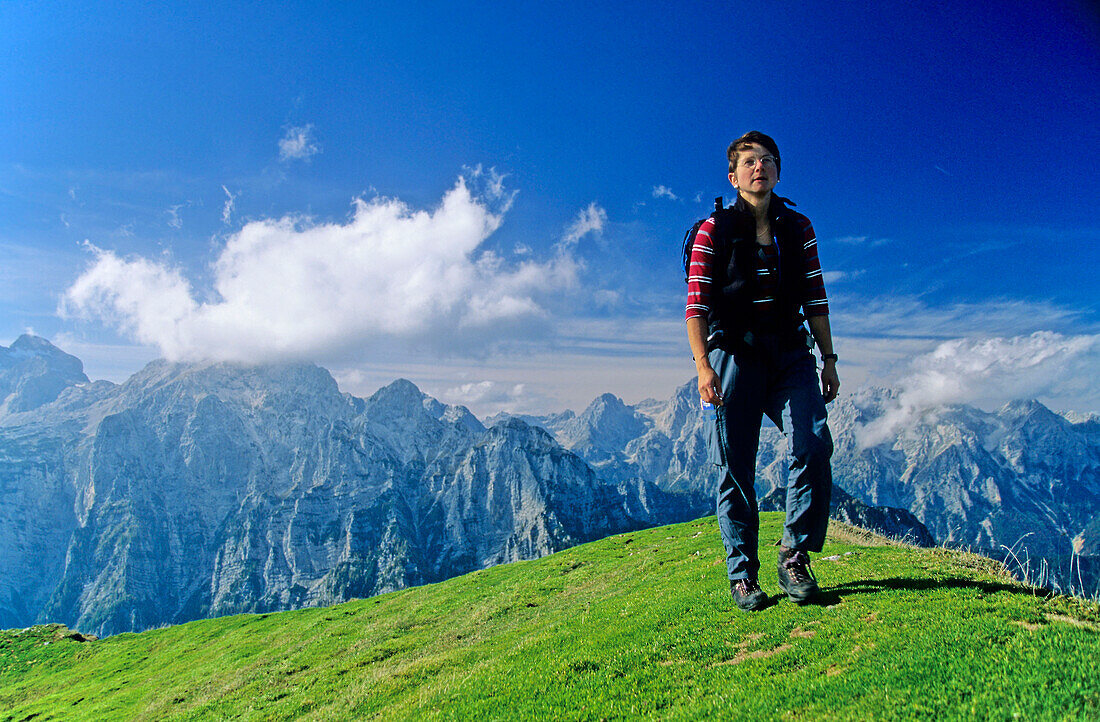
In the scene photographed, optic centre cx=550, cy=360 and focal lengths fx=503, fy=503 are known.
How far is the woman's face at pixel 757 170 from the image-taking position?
8.55 meters

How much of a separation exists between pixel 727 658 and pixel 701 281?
610 centimetres

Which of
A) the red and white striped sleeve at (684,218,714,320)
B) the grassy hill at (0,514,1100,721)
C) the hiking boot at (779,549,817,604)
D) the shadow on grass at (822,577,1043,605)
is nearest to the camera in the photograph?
the grassy hill at (0,514,1100,721)

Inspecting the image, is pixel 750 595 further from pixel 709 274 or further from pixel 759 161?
pixel 759 161

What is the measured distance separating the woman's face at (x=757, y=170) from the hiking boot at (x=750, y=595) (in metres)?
6.97

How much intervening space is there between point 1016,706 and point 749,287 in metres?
5.82

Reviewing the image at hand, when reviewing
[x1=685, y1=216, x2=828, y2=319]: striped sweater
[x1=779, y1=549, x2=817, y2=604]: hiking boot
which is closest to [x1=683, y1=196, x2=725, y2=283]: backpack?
[x1=685, y1=216, x2=828, y2=319]: striped sweater

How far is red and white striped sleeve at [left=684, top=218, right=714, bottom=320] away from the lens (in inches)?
323

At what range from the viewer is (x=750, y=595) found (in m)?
9.11

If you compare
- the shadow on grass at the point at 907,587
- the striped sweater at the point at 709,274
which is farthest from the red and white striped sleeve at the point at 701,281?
the shadow on grass at the point at 907,587

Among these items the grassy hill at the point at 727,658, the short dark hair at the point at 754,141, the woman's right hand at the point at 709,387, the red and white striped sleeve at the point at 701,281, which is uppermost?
the short dark hair at the point at 754,141

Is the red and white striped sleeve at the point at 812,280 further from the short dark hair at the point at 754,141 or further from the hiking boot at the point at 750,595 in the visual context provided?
the hiking boot at the point at 750,595

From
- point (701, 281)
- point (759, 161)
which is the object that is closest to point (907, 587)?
point (701, 281)

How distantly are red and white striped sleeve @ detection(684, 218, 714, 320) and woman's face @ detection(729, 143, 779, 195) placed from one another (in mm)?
1177

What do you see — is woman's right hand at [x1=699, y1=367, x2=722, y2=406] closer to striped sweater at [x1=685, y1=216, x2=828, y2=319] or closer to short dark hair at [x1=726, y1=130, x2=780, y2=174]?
striped sweater at [x1=685, y1=216, x2=828, y2=319]
